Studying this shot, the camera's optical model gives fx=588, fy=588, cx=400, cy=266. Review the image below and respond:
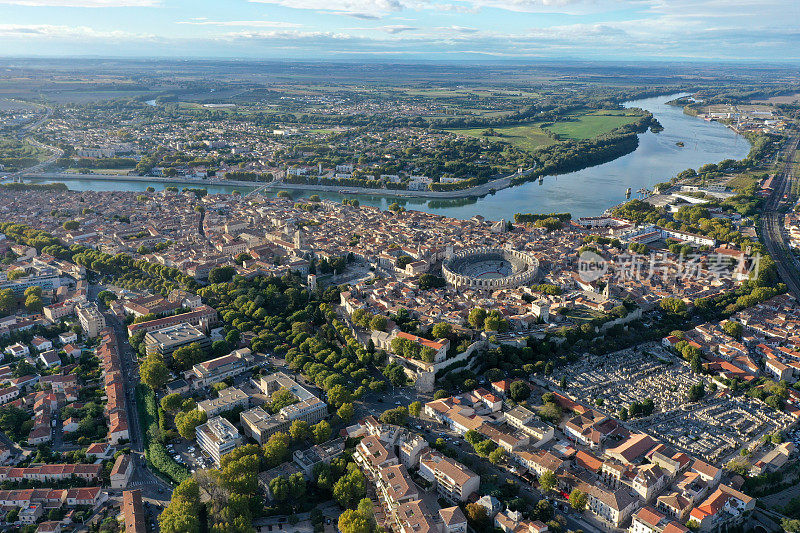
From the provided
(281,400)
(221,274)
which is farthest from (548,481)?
(221,274)

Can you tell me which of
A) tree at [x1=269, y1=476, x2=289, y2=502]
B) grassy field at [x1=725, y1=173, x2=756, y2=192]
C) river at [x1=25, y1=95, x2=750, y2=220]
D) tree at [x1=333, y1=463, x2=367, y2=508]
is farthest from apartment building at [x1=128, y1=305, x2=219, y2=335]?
grassy field at [x1=725, y1=173, x2=756, y2=192]

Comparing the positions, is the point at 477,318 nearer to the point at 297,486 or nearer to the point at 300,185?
the point at 297,486

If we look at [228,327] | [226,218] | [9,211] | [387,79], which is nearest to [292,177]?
[226,218]

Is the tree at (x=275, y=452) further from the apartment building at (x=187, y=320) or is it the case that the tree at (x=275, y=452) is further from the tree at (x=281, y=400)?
the apartment building at (x=187, y=320)

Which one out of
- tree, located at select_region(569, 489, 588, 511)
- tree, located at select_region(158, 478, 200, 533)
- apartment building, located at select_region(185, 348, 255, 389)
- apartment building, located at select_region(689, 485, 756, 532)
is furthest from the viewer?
apartment building, located at select_region(185, 348, 255, 389)

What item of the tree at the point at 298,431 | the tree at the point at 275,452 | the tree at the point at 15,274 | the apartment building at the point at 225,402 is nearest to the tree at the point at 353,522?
the tree at the point at 275,452

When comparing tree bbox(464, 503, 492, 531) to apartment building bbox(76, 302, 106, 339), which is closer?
tree bbox(464, 503, 492, 531)

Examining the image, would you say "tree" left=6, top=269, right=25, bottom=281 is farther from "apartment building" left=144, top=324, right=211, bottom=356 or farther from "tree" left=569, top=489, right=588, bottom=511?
"tree" left=569, top=489, right=588, bottom=511

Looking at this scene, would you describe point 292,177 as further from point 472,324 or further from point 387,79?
point 387,79
